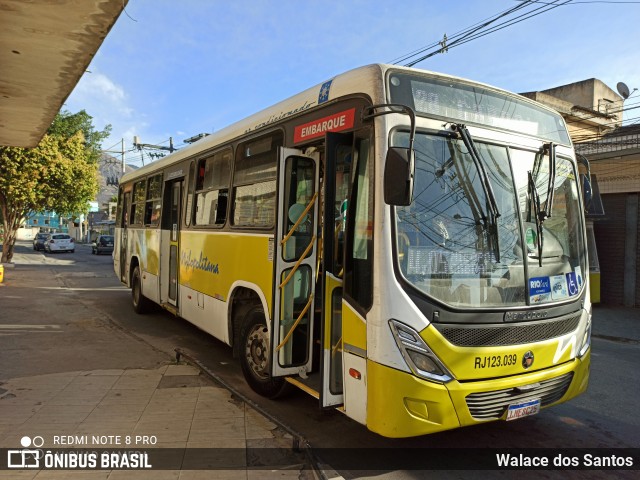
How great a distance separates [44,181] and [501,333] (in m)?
20.3

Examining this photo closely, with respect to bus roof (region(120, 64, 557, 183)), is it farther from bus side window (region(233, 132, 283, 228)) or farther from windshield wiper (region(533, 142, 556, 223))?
windshield wiper (region(533, 142, 556, 223))

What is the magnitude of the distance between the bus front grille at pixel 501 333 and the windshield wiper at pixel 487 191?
0.55 m

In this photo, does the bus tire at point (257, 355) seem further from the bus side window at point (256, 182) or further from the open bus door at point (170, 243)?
the open bus door at point (170, 243)

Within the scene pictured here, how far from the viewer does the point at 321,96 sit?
13.4 ft

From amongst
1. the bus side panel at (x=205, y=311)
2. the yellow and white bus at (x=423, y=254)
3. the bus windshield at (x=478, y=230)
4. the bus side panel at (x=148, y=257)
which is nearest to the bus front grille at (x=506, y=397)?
the yellow and white bus at (x=423, y=254)

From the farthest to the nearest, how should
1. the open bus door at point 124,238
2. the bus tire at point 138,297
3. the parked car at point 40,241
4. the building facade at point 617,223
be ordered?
the parked car at point 40,241 < the building facade at point 617,223 < the open bus door at point 124,238 < the bus tire at point 138,297

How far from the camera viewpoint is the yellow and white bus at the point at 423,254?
→ 315cm

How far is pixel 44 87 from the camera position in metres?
6.58

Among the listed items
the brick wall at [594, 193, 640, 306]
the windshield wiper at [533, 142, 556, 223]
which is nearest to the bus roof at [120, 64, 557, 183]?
the windshield wiper at [533, 142, 556, 223]

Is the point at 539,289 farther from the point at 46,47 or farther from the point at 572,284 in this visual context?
the point at 46,47

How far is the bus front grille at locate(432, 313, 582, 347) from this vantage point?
3.21 meters


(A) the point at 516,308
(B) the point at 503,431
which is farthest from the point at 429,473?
(A) the point at 516,308

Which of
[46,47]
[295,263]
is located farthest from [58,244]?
[295,263]

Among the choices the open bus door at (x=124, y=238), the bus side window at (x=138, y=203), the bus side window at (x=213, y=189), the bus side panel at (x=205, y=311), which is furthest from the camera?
the open bus door at (x=124, y=238)
